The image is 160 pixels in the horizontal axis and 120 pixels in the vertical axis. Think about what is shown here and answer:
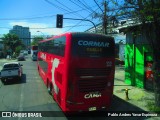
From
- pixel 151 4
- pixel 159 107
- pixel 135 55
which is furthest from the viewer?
pixel 135 55

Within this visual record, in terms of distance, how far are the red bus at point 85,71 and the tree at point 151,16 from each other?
6.11ft

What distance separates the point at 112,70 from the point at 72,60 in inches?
80.9

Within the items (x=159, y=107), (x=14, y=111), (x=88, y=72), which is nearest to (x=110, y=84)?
(x=88, y=72)

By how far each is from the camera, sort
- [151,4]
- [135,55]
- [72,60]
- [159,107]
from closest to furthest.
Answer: [72,60] → [151,4] → [159,107] → [135,55]

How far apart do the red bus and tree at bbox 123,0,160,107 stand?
1862 millimetres

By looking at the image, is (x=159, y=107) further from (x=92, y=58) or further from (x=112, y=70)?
(x=92, y=58)

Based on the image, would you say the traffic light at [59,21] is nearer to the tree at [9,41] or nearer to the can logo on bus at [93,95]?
the can logo on bus at [93,95]

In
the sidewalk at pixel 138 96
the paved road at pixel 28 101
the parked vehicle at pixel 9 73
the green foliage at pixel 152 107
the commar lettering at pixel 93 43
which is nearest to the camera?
the commar lettering at pixel 93 43

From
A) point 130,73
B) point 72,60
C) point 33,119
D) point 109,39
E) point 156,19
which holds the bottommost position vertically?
point 33,119

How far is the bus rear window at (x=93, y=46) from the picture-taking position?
9.75 m

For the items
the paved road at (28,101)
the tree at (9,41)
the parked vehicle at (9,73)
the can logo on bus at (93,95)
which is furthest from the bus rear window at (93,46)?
the tree at (9,41)

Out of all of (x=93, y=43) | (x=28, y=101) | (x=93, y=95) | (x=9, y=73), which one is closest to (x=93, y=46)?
(x=93, y=43)

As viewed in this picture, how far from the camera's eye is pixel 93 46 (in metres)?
10.1

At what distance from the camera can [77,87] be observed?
9.77 m
